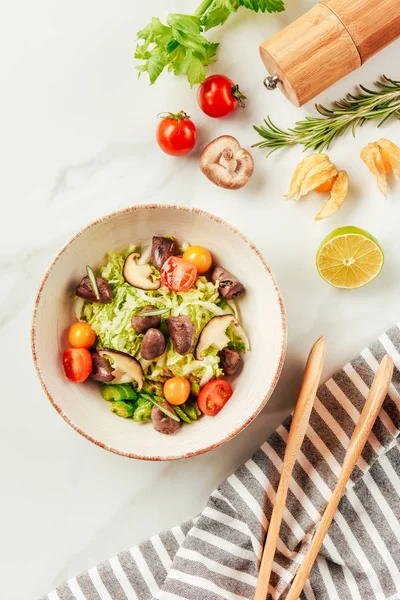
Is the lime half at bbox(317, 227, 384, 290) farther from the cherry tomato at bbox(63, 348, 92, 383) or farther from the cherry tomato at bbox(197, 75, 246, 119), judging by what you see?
the cherry tomato at bbox(63, 348, 92, 383)

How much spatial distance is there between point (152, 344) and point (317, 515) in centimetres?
89

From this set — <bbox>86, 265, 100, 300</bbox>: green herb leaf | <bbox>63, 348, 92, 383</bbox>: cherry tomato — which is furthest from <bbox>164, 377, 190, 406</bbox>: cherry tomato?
<bbox>86, 265, 100, 300</bbox>: green herb leaf

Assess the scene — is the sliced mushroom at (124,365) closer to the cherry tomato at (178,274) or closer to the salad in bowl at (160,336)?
the salad in bowl at (160,336)

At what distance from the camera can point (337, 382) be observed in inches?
96.0

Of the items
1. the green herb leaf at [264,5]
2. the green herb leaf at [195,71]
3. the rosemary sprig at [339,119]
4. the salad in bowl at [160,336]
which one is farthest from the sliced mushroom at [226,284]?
the green herb leaf at [264,5]

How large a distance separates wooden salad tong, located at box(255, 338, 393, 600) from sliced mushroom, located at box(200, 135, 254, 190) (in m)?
0.66

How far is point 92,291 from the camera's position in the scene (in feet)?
7.50

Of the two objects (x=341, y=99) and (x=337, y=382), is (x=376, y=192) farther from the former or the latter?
(x=337, y=382)

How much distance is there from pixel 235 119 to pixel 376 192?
599mm

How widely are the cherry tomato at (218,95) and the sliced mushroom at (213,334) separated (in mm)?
759

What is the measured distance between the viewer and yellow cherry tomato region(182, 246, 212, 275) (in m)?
2.34

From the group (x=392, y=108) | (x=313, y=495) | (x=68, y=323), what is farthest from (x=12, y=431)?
(x=392, y=108)

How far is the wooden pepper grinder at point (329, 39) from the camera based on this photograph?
88.4 inches

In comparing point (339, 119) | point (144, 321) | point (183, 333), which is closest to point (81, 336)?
point (144, 321)
